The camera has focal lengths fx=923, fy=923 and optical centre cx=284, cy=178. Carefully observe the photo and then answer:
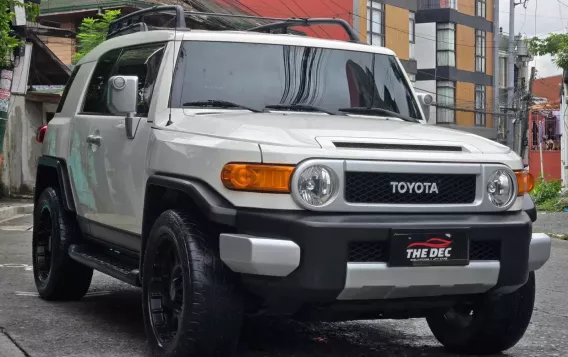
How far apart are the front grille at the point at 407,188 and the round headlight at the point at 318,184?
9 centimetres

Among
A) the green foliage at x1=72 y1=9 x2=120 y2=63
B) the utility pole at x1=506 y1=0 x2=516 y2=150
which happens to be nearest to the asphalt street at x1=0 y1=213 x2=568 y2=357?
the green foliage at x1=72 y1=9 x2=120 y2=63

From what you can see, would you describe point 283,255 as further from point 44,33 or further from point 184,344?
point 44,33

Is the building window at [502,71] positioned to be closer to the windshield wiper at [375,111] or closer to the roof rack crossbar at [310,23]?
the roof rack crossbar at [310,23]

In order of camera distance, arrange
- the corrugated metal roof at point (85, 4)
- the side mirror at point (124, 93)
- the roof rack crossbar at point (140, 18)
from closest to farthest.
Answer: the side mirror at point (124, 93) → the roof rack crossbar at point (140, 18) → the corrugated metal roof at point (85, 4)

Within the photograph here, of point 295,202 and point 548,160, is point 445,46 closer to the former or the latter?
point 548,160

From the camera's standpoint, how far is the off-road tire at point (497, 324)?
201 inches

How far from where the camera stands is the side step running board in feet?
18.1

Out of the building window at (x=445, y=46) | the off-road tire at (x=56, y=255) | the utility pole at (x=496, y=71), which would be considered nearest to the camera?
the off-road tire at (x=56, y=255)

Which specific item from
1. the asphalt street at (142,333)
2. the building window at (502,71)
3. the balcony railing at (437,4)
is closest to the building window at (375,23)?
the balcony railing at (437,4)

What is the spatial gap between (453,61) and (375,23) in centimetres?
846

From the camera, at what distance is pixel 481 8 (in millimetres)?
53188

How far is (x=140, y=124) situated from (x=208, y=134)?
0.94 meters

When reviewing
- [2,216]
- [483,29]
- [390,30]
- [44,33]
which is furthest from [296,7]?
[2,216]

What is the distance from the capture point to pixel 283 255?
4234 millimetres
